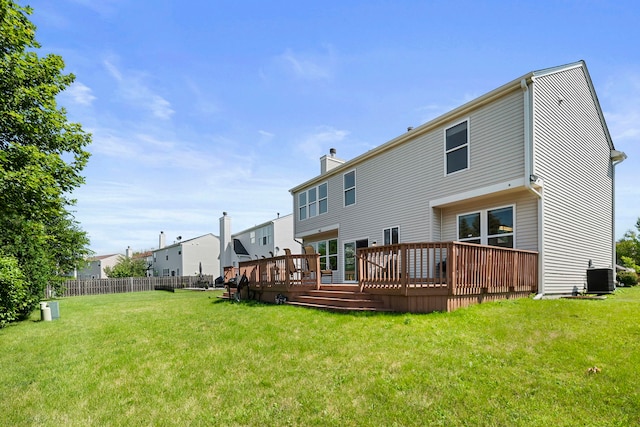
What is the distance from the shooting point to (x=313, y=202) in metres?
18.1

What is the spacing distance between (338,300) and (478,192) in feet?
16.1

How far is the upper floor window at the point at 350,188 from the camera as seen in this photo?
15103 millimetres

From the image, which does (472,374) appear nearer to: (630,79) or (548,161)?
(548,161)

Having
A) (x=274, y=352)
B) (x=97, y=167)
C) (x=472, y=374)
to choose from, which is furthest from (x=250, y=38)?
(x=472, y=374)

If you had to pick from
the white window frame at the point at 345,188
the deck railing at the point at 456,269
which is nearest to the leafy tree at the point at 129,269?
the white window frame at the point at 345,188

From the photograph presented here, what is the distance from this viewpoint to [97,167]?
10.8 meters

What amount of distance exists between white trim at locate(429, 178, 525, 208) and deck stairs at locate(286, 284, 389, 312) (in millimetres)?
3834

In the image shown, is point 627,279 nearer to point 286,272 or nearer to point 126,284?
point 286,272

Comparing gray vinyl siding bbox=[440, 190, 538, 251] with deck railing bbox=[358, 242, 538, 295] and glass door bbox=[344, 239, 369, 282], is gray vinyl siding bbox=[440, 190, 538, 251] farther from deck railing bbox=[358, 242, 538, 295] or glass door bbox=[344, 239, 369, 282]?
glass door bbox=[344, 239, 369, 282]

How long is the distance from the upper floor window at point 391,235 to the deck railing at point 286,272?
3067 millimetres

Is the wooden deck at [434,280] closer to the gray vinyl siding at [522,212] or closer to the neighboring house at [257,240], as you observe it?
the gray vinyl siding at [522,212]

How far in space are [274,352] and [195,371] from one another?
1.23m

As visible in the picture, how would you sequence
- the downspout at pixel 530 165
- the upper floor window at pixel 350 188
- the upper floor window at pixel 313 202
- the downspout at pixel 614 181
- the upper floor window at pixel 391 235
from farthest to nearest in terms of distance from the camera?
1. the upper floor window at pixel 313 202
2. the upper floor window at pixel 350 188
3. the downspout at pixel 614 181
4. the upper floor window at pixel 391 235
5. the downspout at pixel 530 165

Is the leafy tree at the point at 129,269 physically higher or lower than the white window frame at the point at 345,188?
lower
